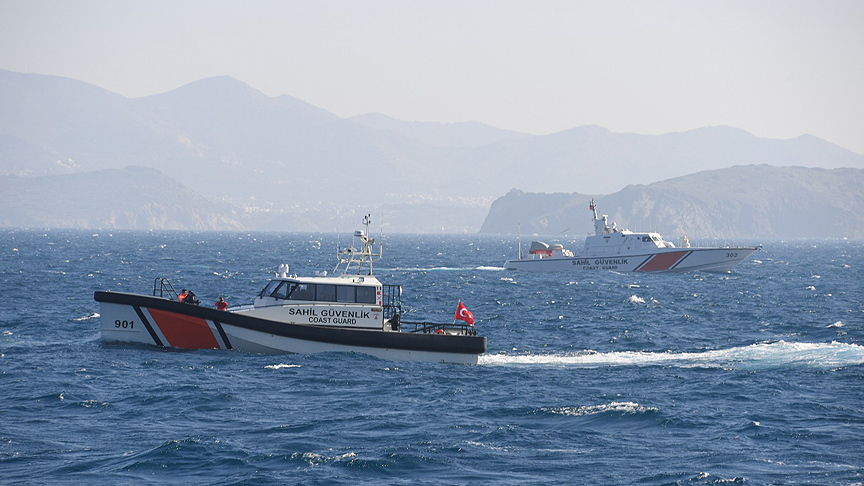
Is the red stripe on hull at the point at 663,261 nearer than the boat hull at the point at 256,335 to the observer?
No

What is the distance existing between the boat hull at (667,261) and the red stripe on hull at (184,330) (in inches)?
2520

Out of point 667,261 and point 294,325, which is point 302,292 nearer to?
point 294,325

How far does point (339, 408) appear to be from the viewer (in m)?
24.2

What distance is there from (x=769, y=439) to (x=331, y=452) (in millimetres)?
11108

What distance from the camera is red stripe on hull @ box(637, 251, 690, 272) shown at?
290ft

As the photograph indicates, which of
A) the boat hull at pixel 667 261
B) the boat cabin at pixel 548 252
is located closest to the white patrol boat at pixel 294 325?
the boat hull at pixel 667 261

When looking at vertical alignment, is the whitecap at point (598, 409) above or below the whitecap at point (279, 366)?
below

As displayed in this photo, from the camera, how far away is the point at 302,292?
3164 centimetres

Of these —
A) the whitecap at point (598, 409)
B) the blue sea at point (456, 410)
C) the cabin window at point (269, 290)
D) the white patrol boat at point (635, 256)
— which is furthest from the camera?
the white patrol boat at point (635, 256)

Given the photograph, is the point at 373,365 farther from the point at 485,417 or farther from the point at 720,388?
the point at 720,388

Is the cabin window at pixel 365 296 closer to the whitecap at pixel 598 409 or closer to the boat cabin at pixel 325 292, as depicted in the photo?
the boat cabin at pixel 325 292

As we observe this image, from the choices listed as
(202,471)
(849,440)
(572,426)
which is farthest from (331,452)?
(849,440)

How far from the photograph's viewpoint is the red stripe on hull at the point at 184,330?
31156mm

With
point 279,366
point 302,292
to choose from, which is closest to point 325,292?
point 302,292
